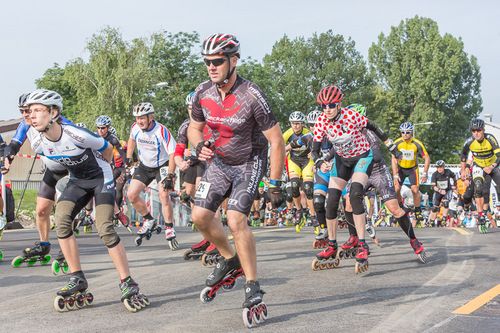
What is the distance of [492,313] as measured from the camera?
618 cm

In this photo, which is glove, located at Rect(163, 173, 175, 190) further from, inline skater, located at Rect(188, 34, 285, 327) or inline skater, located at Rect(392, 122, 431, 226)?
inline skater, located at Rect(392, 122, 431, 226)

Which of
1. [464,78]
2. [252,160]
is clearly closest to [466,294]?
[252,160]

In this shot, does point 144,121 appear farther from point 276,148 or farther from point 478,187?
point 478,187

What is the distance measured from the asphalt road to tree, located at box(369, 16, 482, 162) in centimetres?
6313

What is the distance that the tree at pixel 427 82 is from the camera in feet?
238

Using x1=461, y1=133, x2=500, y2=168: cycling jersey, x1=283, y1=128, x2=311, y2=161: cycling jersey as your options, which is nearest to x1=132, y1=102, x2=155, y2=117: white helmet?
x1=283, y1=128, x2=311, y2=161: cycling jersey

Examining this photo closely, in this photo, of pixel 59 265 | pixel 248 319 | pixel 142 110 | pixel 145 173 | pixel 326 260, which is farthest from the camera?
pixel 145 173

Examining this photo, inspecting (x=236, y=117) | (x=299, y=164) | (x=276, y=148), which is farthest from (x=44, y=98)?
(x=299, y=164)

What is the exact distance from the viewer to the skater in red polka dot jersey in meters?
9.56

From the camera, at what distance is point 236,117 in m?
6.44

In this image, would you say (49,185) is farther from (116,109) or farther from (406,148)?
(116,109)

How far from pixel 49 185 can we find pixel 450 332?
19.9ft

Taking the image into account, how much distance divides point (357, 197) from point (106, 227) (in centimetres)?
393

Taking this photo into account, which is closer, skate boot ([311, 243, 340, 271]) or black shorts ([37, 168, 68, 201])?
skate boot ([311, 243, 340, 271])
